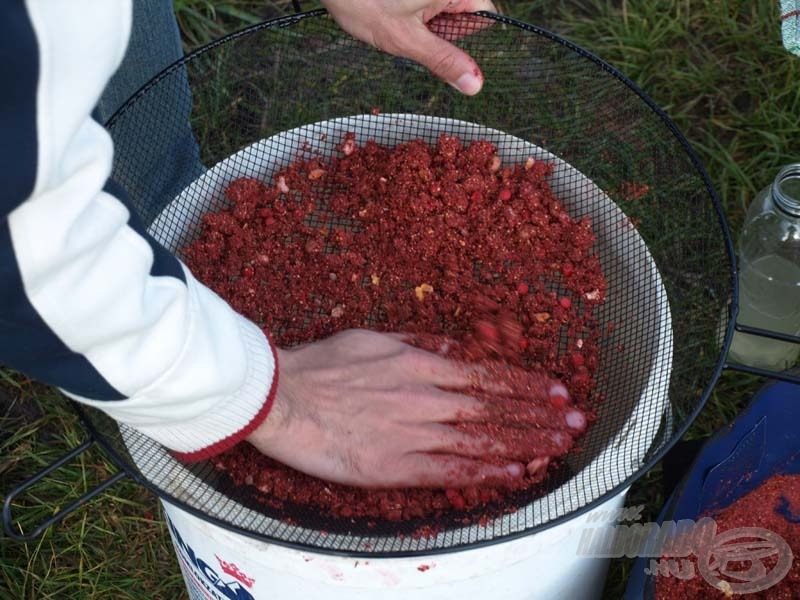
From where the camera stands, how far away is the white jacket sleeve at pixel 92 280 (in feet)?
1.80

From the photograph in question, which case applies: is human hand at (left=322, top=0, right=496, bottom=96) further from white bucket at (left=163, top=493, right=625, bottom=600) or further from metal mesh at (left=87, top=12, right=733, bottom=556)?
white bucket at (left=163, top=493, right=625, bottom=600)

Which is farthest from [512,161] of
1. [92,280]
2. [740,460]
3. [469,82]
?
[92,280]

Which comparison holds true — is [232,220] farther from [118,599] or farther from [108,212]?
[118,599]

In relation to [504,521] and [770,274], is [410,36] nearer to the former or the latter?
[504,521]

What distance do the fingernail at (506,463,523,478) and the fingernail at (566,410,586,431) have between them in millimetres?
87

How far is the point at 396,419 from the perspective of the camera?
0.95 meters

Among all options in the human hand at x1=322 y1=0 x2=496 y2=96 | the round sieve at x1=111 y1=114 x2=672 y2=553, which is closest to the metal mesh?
the round sieve at x1=111 y1=114 x2=672 y2=553

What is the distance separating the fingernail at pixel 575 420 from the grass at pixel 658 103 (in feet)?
1.46

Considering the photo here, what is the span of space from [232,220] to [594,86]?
68 centimetres

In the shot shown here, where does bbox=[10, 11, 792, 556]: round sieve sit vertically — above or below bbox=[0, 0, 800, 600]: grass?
above

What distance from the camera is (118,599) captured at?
54.2 inches

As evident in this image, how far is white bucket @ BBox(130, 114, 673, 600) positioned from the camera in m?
0.88

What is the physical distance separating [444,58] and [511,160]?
0.67 feet


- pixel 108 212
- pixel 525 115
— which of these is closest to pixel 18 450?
pixel 108 212
